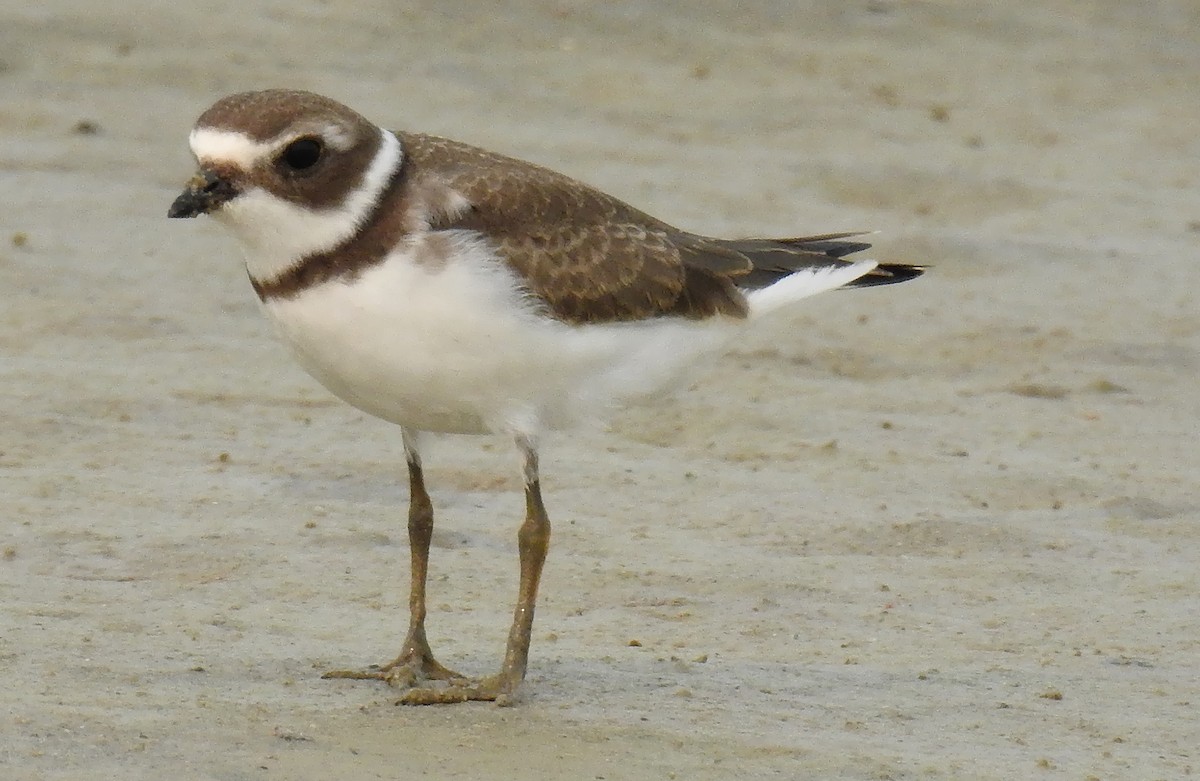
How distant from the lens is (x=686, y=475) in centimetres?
775

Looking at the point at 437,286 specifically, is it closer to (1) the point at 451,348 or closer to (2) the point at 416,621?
(1) the point at 451,348

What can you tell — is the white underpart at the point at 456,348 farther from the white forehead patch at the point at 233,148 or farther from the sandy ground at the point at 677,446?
the sandy ground at the point at 677,446

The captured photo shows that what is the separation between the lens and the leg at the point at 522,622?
5.64 metres

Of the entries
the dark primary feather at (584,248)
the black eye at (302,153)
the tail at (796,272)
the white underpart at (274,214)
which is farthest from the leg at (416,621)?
the tail at (796,272)

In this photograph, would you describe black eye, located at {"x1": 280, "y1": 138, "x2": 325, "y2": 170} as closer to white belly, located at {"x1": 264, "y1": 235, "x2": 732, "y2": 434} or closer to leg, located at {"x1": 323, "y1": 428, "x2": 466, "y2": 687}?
white belly, located at {"x1": 264, "y1": 235, "x2": 732, "y2": 434}

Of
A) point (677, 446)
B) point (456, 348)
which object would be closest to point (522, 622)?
point (456, 348)

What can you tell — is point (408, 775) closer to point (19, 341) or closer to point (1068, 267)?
point (19, 341)

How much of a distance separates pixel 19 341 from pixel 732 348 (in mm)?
3210

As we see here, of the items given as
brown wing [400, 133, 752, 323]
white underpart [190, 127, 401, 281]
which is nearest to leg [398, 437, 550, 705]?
brown wing [400, 133, 752, 323]

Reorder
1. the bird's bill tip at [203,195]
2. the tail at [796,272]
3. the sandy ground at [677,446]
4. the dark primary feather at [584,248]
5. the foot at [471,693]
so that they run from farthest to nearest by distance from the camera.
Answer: the tail at [796,272] → the dark primary feather at [584,248] → the foot at [471,693] → the sandy ground at [677,446] → the bird's bill tip at [203,195]

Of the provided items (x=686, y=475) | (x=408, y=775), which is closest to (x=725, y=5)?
(x=686, y=475)

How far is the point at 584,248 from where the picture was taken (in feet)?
19.6

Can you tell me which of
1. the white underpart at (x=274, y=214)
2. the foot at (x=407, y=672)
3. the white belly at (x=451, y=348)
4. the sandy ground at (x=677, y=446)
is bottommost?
the foot at (x=407, y=672)

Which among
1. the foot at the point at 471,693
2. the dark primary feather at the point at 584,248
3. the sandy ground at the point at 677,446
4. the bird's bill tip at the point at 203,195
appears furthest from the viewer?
the dark primary feather at the point at 584,248
